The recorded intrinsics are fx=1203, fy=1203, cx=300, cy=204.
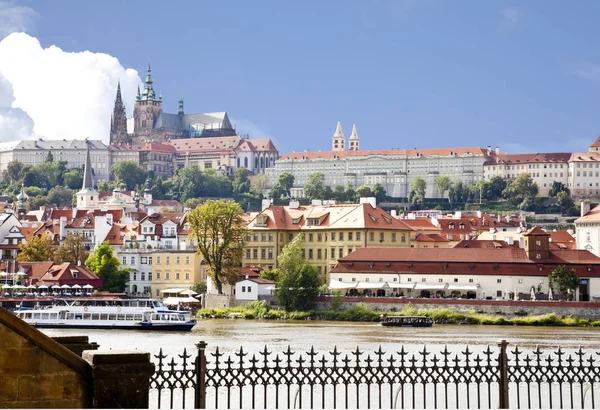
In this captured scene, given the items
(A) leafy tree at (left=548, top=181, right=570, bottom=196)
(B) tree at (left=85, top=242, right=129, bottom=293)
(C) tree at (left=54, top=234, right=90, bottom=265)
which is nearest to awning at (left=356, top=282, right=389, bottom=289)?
(B) tree at (left=85, top=242, right=129, bottom=293)

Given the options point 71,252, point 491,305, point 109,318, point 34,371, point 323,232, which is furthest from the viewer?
point 71,252

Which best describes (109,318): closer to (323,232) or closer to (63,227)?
(323,232)

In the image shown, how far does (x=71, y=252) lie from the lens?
301 feet

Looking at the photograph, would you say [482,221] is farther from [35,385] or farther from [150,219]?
[35,385]

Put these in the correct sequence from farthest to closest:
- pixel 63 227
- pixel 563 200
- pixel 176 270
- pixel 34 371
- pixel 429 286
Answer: pixel 563 200 → pixel 63 227 → pixel 176 270 → pixel 429 286 → pixel 34 371

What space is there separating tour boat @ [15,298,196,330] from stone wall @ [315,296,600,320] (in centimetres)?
1268

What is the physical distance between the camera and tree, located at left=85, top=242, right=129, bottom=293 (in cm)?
8456

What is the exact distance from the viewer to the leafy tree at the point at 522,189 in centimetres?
19250

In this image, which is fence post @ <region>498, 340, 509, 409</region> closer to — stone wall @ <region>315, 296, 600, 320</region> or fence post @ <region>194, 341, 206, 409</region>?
fence post @ <region>194, 341, 206, 409</region>

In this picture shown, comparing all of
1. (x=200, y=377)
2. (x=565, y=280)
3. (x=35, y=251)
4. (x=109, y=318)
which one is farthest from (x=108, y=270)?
(x=200, y=377)

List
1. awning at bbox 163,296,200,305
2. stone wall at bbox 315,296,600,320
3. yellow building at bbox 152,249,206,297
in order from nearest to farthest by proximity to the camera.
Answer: stone wall at bbox 315,296,600,320 → awning at bbox 163,296,200,305 → yellow building at bbox 152,249,206,297

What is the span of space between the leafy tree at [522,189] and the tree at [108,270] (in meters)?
116

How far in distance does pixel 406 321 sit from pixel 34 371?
53.0 m

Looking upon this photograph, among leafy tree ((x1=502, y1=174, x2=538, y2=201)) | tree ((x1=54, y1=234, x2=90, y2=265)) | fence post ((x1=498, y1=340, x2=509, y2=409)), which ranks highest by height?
leafy tree ((x1=502, y1=174, x2=538, y2=201))
